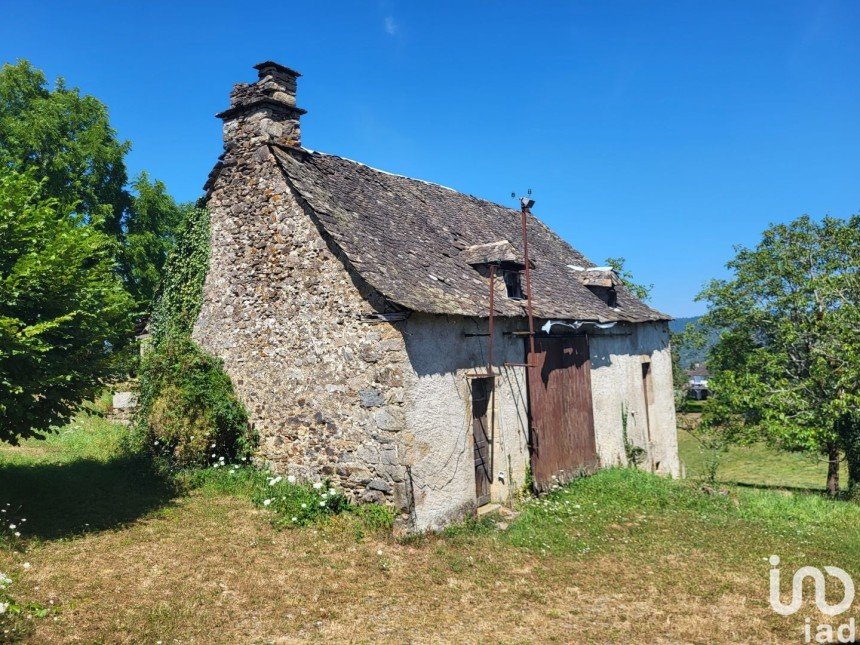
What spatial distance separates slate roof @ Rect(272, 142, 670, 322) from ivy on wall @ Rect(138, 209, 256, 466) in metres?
2.87

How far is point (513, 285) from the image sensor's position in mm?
12688

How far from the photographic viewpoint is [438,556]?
27.6 feet

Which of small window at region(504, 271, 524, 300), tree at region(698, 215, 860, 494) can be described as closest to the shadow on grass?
small window at region(504, 271, 524, 300)

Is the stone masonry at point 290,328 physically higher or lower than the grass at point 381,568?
higher

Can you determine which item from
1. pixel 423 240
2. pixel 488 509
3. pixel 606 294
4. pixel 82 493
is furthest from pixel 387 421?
pixel 606 294

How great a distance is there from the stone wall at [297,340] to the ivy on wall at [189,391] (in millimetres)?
268

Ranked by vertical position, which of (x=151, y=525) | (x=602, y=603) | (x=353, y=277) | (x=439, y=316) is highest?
(x=353, y=277)

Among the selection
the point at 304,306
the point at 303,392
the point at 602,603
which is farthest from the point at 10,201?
the point at 602,603

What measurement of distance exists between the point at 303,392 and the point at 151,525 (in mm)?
2942

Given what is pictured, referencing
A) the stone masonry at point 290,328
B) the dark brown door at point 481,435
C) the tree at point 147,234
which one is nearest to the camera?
the stone masonry at point 290,328

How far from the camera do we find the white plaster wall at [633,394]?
1420cm

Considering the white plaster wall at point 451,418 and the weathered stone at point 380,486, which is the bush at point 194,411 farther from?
the white plaster wall at point 451,418

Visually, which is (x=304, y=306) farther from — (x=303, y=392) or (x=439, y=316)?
(x=439, y=316)

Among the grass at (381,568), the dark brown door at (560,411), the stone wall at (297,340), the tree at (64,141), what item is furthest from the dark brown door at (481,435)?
the tree at (64,141)
